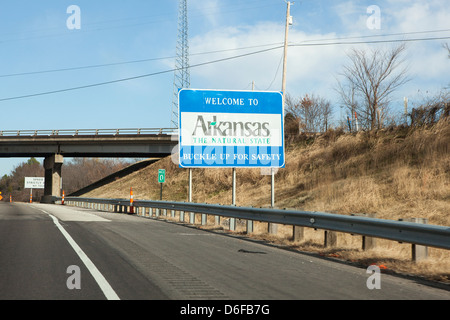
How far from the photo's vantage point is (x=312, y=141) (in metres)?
40.2

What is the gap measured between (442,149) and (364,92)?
1175cm

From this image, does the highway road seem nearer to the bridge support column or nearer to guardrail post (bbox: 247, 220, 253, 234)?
guardrail post (bbox: 247, 220, 253, 234)

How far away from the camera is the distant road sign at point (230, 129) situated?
18570mm

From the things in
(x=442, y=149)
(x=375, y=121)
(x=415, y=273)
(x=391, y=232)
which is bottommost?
(x=415, y=273)

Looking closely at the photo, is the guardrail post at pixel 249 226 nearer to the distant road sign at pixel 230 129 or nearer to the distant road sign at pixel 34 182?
the distant road sign at pixel 230 129

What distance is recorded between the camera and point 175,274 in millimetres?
7227

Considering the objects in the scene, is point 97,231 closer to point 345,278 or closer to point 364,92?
point 345,278

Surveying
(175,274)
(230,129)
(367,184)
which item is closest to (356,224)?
(175,274)

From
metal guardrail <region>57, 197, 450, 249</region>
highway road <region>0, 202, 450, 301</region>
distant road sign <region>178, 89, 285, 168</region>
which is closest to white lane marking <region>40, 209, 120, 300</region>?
highway road <region>0, 202, 450, 301</region>

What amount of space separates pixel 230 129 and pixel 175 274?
477 inches

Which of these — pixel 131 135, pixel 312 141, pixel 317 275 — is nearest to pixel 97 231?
pixel 317 275

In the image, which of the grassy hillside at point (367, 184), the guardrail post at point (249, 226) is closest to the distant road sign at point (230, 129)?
the grassy hillside at point (367, 184)

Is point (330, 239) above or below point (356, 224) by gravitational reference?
below

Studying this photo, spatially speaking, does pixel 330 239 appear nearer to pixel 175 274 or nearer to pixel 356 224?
pixel 356 224
